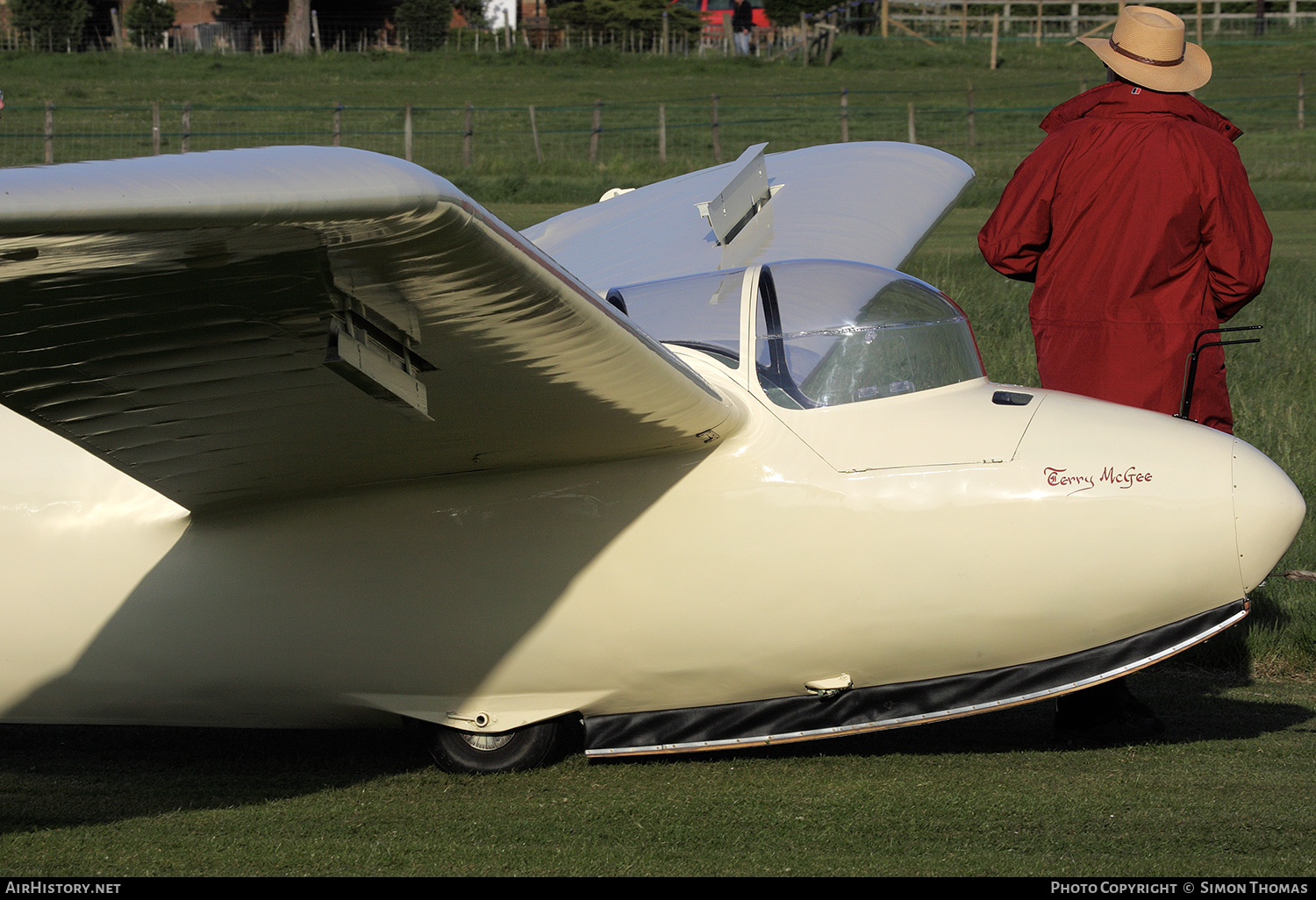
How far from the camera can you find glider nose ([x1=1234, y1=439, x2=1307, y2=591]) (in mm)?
4098

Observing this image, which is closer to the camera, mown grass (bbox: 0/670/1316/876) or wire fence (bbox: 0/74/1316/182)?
mown grass (bbox: 0/670/1316/876)

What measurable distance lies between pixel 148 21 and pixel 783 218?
60145 millimetres

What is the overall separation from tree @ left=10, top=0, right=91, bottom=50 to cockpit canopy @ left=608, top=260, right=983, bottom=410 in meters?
60.2

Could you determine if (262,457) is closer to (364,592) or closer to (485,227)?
(364,592)

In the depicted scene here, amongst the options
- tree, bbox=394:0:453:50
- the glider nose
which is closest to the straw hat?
the glider nose

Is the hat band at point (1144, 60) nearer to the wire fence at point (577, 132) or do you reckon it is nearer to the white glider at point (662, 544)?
the white glider at point (662, 544)

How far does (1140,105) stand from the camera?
5.02 metres

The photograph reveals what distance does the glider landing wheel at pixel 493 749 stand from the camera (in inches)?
184

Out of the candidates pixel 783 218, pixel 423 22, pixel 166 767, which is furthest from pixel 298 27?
pixel 166 767

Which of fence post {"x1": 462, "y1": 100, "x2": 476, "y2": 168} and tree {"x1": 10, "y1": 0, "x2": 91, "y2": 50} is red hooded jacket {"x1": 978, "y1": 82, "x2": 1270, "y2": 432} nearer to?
fence post {"x1": 462, "y1": 100, "x2": 476, "y2": 168}

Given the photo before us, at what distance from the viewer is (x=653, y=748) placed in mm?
4531

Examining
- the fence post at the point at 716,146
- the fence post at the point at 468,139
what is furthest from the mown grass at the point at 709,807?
the fence post at the point at 716,146

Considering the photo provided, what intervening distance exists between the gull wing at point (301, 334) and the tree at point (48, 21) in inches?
2373

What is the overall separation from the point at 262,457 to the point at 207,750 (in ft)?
5.86
